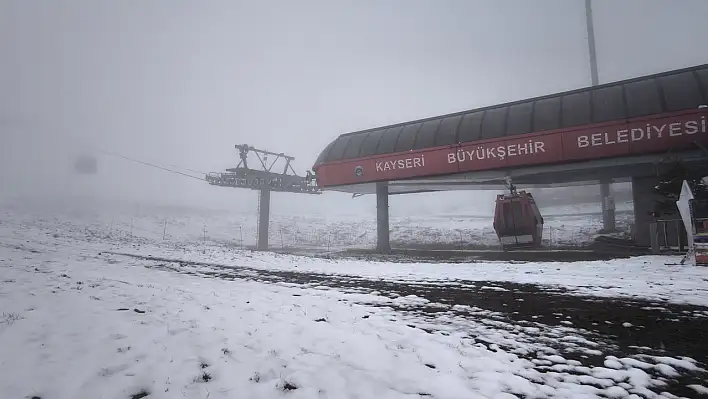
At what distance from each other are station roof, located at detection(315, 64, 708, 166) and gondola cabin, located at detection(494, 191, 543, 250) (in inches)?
150

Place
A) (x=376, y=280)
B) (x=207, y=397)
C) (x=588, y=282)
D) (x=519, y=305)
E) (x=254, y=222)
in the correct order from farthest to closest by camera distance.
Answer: (x=254, y=222)
(x=376, y=280)
(x=588, y=282)
(x=519, y=305)
(x=207, y=397)

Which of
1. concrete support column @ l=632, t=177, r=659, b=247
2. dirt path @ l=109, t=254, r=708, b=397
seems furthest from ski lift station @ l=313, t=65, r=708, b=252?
dirt path @ l=109, t=254, r=708, b=397

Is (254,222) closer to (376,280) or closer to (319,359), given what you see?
(376,280)

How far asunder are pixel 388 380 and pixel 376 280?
259 inches

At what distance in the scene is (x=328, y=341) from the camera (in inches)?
188

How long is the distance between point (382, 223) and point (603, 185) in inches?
711

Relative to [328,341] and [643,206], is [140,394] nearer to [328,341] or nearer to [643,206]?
[328,341]

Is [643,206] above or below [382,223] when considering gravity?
above

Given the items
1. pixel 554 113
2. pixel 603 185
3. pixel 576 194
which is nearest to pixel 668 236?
pixel 554 113

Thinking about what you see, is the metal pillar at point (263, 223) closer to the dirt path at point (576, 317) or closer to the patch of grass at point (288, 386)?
the dirt path at point (576, 317)

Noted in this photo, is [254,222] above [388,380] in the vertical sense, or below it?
above

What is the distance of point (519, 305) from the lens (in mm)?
6785

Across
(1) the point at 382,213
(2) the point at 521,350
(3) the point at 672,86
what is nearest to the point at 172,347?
(2) the point at 521,350

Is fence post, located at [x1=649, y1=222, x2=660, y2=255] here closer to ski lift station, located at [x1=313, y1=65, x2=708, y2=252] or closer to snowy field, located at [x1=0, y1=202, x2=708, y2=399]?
Answer: ski lift station, located at [x1=313, y1=65, x2=708, y2=252]
